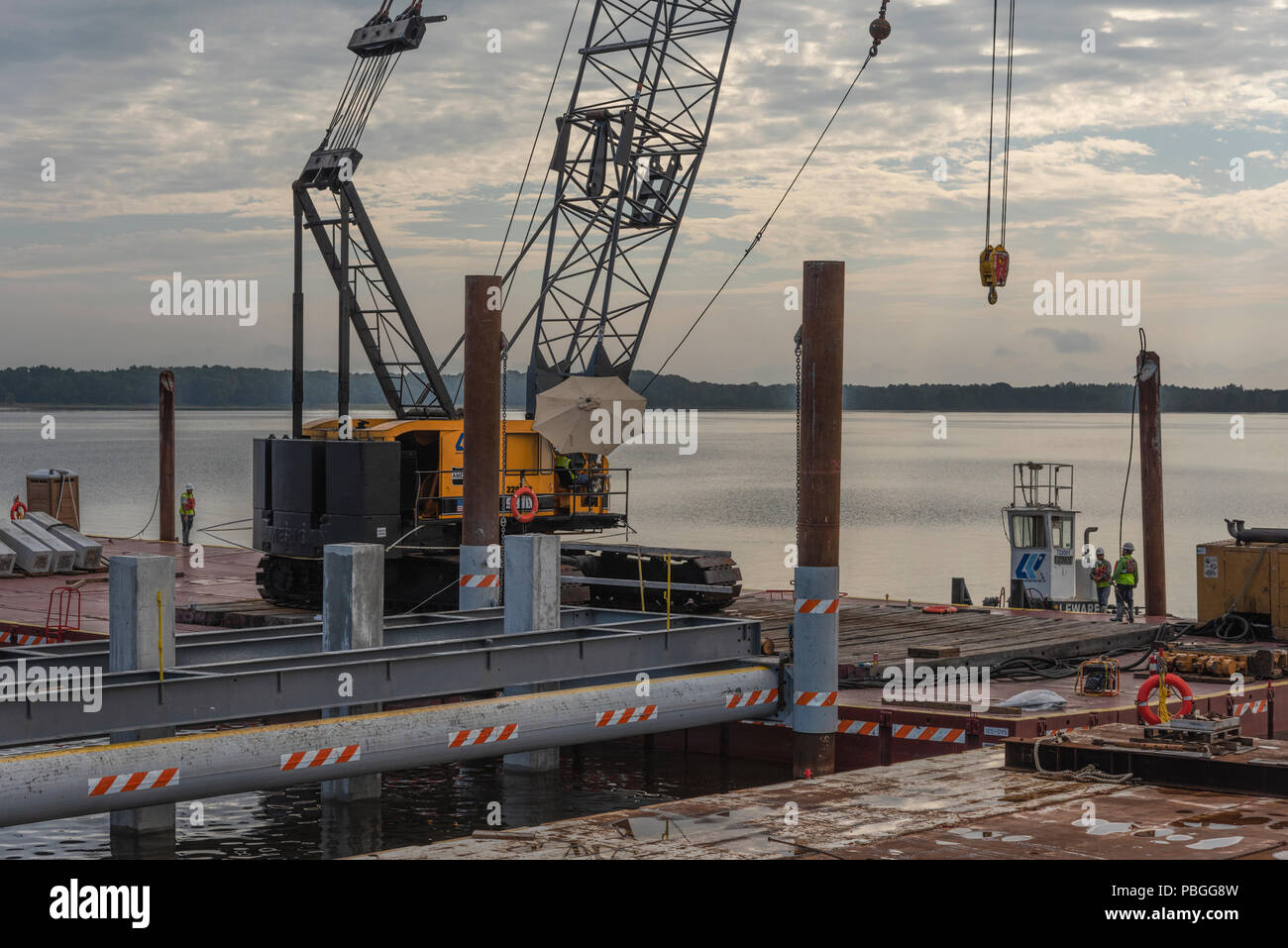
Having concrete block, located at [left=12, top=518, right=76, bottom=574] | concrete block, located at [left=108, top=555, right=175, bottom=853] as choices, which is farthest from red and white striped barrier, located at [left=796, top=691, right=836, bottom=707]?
concrete block, located at [left=12, top=518, right=76, bottom=574]

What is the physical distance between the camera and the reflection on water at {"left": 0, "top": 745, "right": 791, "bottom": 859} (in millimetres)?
14883

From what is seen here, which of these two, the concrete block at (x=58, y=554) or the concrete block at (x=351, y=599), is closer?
the concrete block at (x=351, y=599)

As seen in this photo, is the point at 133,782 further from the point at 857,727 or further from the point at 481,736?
the point at 857,727

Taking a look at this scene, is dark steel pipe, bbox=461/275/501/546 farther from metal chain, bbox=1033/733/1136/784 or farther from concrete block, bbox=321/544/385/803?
metal chain, bbox=1033/733/1136/784

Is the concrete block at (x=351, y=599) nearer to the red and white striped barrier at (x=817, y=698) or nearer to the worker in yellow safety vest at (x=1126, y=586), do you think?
the red and white striped barrier at (x=817, y=698)

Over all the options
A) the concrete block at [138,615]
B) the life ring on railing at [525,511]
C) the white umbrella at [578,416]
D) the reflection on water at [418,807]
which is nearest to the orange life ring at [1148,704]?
the reflection on water at [418,807]

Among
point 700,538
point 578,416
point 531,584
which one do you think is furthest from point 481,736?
point 700,538

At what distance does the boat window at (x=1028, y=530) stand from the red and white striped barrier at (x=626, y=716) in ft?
66.9

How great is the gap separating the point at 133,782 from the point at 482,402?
9736 mm

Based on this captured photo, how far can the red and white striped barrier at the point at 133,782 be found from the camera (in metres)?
10.5

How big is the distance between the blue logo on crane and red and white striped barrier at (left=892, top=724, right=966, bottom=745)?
→ 57.2ft

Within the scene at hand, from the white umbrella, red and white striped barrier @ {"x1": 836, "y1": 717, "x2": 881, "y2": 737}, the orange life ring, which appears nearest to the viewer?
the orange life ring
